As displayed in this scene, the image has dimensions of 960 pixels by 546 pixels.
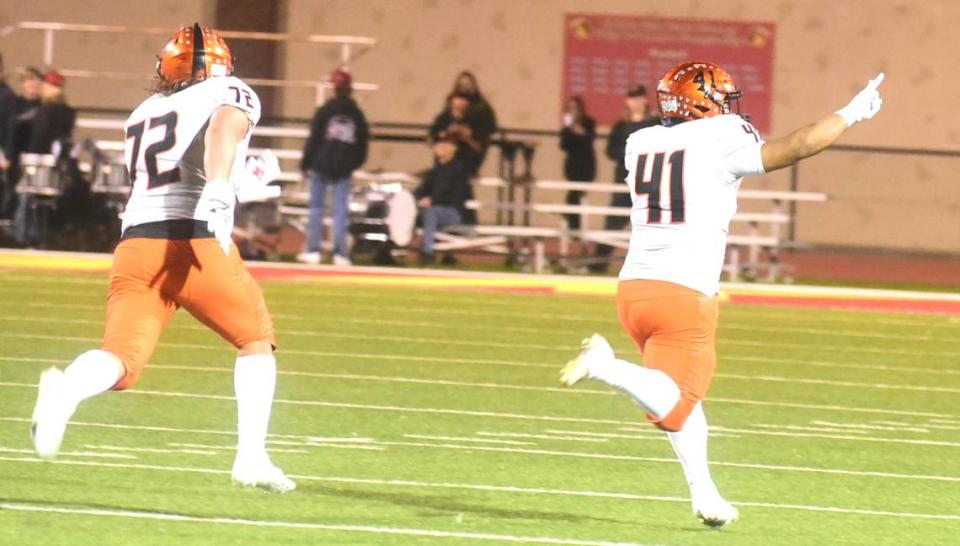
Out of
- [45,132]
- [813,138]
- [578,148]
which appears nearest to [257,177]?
[813,138]

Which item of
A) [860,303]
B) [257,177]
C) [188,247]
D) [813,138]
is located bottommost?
[860,303]

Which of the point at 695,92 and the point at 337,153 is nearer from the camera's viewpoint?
the point at 695,92

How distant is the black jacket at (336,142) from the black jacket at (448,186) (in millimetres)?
833

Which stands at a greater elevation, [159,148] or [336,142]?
[336,142]

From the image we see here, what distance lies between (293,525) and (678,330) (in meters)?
1.40

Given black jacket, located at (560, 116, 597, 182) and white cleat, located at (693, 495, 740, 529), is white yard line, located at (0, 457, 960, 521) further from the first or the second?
black jacket, located at (560, 116, 597, 182)

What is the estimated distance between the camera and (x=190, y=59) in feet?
21.4

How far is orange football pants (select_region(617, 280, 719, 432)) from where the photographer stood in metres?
6.21

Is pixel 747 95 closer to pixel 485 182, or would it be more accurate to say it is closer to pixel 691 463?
pixel 485 182

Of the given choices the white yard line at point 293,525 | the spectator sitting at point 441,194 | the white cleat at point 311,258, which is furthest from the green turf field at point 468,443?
the spectator sitting at point 441,194

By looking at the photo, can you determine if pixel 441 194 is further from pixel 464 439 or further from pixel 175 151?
pixel 175 151

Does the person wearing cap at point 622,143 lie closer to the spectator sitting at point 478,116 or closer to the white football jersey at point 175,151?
the spectator sitting at point 478,116

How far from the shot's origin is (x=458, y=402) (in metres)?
9.47

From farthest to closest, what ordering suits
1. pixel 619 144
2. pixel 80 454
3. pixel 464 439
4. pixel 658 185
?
pixel 619 144 → pixel 464 439 → pixel 80 454 → pixel 658 185
